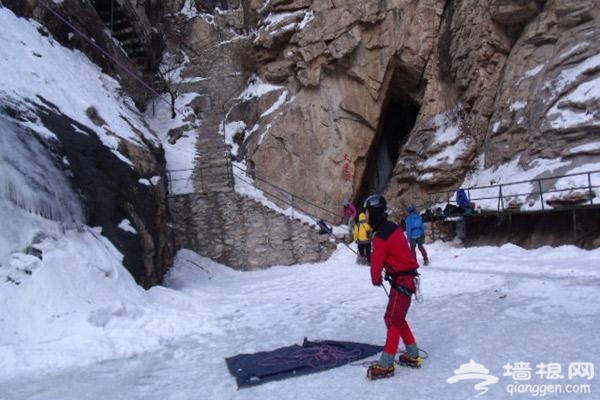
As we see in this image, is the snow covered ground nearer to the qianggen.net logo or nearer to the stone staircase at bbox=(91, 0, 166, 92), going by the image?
the qianggen.net logo

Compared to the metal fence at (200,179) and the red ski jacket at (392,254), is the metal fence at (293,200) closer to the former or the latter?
the metal fence at (200,179)

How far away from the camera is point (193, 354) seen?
5805 mm

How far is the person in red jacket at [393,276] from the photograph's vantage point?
4.28 metres

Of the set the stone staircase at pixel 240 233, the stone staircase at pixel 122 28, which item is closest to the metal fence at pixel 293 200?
the stone staircase at pixel 240 233

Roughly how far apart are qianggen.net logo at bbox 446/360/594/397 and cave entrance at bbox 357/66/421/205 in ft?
48.9

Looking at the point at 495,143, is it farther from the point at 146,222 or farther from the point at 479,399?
the point at 479,399

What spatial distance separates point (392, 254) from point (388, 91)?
15786 mm

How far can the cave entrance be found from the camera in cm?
1898

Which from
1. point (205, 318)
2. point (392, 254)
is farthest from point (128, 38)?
point (392, 254)

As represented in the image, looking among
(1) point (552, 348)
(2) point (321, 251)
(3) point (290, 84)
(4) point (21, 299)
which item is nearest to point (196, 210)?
(2) point (321, 251)

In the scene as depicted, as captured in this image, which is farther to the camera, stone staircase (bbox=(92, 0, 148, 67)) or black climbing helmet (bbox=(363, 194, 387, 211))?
stone staircase (bbox=(92, 0, 148, 67))

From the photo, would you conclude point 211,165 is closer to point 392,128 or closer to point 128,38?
point 128,38

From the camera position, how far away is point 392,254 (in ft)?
14.5

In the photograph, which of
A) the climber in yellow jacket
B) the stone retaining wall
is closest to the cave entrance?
the stone retaining wall
